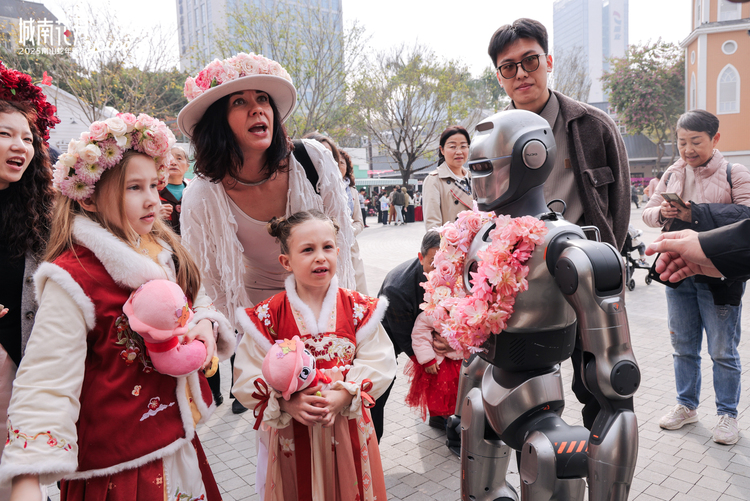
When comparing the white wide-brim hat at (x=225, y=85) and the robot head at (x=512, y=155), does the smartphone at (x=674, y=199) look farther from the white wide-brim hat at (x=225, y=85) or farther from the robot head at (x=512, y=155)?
the white wide-brim hat at (x=225, y=85)

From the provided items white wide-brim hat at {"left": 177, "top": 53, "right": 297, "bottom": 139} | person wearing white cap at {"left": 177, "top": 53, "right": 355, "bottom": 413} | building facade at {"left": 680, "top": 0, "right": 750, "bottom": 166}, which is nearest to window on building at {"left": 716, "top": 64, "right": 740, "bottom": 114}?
building facade at {"left": 680, "top": 0, "right": 750, "bottom": 166}

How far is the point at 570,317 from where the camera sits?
6.25 feet

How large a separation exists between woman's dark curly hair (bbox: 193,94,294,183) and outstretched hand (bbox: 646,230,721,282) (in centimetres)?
181

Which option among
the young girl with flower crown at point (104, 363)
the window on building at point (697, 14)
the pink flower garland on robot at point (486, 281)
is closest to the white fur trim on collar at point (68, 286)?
the young girl with flower crown at point (104, 363)

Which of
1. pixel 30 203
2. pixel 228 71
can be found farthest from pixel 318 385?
pixel 228 71

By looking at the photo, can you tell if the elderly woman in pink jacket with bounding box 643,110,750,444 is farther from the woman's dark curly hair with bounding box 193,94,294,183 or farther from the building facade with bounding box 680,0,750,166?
the building facade with bounding box 680,0,750,166

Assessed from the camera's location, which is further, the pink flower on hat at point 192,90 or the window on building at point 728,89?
the window on building at point 728,89

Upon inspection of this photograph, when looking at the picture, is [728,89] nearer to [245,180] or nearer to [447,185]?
[447,185]

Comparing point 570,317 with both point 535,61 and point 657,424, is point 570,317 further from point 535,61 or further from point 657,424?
point 657,424

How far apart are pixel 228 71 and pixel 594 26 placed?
6071 inches

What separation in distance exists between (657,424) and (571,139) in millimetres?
2373

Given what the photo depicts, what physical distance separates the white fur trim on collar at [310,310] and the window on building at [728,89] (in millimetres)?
21777

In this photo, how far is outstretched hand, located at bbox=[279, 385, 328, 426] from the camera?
70.7 inches

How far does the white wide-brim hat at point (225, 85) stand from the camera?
7.68ft
